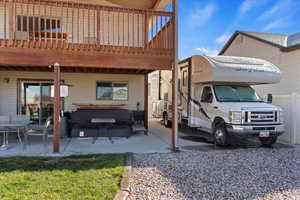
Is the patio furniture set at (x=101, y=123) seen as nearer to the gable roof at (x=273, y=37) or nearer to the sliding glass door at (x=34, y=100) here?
the sliding glass door at (x=34, y=100)

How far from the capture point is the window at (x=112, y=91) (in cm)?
1020

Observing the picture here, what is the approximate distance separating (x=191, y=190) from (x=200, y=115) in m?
4.71

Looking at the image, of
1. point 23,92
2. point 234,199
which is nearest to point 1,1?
point 23,92

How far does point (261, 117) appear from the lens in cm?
666

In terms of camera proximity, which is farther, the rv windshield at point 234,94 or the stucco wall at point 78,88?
the stucco wall at point 78,88

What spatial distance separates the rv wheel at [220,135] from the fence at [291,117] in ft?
8.55

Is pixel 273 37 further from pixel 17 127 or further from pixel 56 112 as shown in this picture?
pixel 17 127

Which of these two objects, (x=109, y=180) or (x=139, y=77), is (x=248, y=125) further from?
(x=139, y=77)

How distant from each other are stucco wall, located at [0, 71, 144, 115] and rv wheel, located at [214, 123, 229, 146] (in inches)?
166

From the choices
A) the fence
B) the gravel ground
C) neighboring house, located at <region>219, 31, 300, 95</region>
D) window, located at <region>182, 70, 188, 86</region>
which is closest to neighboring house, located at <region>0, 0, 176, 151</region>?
window, located at <region>182, 70, 188, 86</region>

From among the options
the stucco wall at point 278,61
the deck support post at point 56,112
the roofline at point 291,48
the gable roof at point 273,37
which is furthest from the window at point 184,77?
the gable roof at point 273,37

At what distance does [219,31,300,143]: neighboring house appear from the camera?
7.66 meters

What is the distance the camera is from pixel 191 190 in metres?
3.75

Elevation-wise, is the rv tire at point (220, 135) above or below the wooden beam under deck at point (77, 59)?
below
